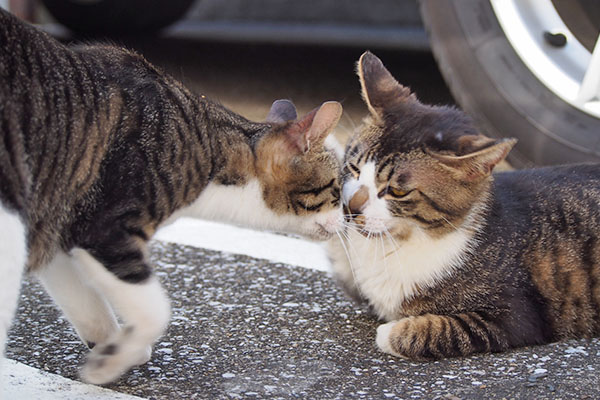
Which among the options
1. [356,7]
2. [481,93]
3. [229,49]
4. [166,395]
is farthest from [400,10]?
[166,395]

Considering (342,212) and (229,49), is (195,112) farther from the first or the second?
(229,49)

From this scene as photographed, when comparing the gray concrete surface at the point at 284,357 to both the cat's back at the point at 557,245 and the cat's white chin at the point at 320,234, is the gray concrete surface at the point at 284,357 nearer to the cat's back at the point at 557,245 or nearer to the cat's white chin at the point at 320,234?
the cat's back at the point at 557,245

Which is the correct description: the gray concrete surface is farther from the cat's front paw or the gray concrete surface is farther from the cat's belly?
the cat's belly

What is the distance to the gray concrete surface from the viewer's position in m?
2.62

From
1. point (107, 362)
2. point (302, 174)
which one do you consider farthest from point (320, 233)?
point (107, 362)

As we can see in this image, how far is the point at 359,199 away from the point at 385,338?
479 millimetres

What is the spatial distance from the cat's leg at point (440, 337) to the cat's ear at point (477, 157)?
478 mm

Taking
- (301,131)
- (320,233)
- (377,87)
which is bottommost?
(320,233)

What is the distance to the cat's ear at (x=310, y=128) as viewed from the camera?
3061 mm

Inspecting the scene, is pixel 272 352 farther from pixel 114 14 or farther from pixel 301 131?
pixel 114 14

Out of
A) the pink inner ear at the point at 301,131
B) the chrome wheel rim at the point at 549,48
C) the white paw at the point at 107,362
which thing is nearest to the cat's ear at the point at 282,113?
the pink inner ear at the point at 301,131

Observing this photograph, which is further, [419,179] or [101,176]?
[419,179]

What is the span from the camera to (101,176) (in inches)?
104

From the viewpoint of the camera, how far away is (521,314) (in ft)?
9.65
